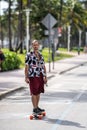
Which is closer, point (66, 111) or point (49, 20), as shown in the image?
point (66, 111)

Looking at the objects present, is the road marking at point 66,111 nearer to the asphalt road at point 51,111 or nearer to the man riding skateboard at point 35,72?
the asphalt road at point 51,111

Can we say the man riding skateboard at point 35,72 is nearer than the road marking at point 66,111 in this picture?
No

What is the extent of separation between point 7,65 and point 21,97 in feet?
48.5

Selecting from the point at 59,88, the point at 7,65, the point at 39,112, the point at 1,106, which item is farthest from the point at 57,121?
the point at 7,65

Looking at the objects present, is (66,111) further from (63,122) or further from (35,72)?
(63,122)

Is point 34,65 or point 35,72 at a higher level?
point 34,65

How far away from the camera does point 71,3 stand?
262 ft

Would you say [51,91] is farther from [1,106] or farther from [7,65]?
[7,65]

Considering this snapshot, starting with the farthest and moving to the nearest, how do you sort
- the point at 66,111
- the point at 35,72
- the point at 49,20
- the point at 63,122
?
the point at 49,20
the point at 66,111
the point at 35,72
the point at 63,122

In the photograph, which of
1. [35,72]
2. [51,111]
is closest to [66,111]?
[51,111]

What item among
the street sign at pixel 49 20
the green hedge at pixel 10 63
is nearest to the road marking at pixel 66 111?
the street sign at pixel 49 20

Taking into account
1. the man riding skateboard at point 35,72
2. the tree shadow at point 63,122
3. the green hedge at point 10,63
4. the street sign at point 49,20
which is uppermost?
the man riding skateboard at point 35,72

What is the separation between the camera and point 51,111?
13.8 meters

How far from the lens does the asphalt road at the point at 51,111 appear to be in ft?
37.4
